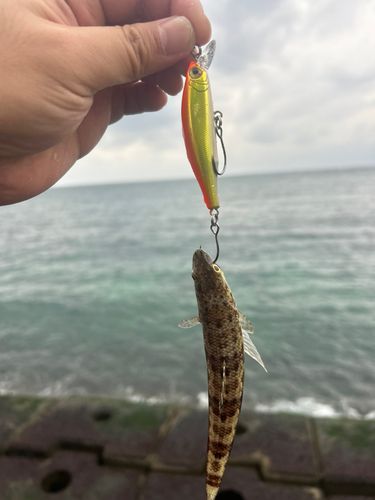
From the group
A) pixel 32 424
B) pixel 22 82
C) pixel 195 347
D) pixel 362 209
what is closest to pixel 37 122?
pixel 22 82

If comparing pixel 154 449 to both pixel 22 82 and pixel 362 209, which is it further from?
pixel 362 209

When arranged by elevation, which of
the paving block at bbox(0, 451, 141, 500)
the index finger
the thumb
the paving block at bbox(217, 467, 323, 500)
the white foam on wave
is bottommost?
the white foam on wave

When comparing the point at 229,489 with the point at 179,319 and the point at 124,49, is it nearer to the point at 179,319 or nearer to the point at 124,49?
the point at 124,49

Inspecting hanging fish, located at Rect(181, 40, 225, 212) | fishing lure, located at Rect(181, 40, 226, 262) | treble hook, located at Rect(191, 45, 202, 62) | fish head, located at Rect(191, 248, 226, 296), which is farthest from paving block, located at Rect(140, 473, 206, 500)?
treble hook, located at Rect(191, 45, 202, 62)

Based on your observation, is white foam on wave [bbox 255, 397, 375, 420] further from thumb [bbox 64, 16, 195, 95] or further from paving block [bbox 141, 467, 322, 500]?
thumb [bbox 64, 16, 195, 95]

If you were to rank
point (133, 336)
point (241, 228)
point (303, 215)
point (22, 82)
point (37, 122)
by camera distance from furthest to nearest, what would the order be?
point (303, 215) < point (241, 228) < point (133, 336) < point (37, 122) < point (22, 82)

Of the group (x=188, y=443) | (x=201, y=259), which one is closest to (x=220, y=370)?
(x=201, y=259)

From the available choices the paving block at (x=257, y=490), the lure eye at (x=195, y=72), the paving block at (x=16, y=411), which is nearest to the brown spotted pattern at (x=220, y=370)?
the lure eye at (x=195, y=72)
